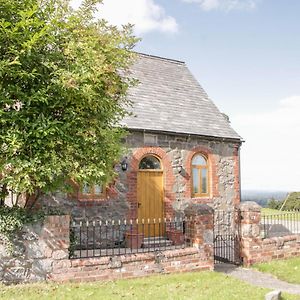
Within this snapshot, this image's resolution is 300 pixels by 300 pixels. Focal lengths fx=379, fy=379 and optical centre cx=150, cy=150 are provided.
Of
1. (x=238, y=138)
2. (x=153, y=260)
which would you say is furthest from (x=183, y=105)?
(x=153, y=260)

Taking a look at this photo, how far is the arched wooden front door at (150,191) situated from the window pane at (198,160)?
160cm

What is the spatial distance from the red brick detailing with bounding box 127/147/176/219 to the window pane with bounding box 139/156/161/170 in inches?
8.5

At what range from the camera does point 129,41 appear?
9086 mm

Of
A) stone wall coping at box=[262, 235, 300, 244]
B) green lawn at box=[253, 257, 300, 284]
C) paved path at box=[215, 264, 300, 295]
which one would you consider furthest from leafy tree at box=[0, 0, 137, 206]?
stone wall coping at box=[262, 235, 300, 244]

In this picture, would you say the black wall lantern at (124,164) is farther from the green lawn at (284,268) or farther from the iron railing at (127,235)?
the green lawn at (284,268)

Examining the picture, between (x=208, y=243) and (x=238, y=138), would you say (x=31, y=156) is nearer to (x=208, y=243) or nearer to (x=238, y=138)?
(x=208, y=243)

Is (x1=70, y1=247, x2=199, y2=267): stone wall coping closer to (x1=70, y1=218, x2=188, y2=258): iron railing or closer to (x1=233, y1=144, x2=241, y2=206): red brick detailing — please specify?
(x1=70, y1=218, x2=188, y2=258): iron railing

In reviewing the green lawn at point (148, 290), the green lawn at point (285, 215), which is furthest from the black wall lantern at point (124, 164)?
the green lawn at point (285, 215)

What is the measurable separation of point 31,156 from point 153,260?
3910 mm

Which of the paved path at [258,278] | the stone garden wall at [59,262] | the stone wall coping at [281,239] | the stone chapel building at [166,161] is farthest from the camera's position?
the stone chapel building at [166,161]

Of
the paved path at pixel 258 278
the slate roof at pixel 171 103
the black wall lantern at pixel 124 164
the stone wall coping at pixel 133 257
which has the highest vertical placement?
the slate roof at pixel 171 103

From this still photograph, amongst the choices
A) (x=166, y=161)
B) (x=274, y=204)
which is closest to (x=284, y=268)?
(x=166, y=161)

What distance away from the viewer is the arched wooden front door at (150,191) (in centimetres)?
1354

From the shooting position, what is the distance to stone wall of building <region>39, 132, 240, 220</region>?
12359mm
